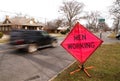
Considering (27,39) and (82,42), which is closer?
(82,42)

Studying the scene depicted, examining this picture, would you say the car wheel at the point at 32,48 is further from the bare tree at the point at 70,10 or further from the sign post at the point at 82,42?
the bare tree at the point at 70,10

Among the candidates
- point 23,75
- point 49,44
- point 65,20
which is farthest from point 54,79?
point 65,20

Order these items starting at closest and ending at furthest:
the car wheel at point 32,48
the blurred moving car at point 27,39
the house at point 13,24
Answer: the blurred moving car at point 27,39, the car wheel at point 32,48, the house at point 13,24

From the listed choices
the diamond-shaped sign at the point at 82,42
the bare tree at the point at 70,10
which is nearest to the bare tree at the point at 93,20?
the bare tree at the point at 70,10

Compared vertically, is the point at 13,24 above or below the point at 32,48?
above

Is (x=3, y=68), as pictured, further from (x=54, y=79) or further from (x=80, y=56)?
(x=80, y=56)

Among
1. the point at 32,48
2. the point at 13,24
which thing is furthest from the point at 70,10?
the point at 32,48

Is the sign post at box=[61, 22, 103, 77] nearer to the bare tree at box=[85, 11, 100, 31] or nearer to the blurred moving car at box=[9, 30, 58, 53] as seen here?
the blurred moving car at box=[9, 30, 58, 53]

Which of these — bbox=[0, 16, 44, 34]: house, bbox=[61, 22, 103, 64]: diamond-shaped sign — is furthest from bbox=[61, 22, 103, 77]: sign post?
bbox=[0, 16, 44, 34]: house

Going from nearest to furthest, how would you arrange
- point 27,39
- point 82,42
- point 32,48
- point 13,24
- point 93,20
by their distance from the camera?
1. point 82,42
2. point 27,39
3. point 32,48
4. point 13,24
5. point 93,20

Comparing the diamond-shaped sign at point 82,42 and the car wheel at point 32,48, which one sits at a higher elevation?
the diamond-shaped sign at point 82,42

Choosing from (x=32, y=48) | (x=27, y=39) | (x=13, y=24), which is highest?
(x=13, y=24)

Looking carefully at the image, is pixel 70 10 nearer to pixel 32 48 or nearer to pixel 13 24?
pixel 13 24

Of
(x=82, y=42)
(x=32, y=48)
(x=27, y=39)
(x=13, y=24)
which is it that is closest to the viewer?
(x=82, y=42)
